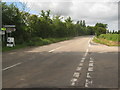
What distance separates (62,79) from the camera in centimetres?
698

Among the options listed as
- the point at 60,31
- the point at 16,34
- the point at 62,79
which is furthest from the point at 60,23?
the point at 62,79

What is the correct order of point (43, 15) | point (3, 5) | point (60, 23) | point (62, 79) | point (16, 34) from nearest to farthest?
point (62, 79) < point (3, 5) < point (16, 34) < point (43, 15) < point (60, 23)

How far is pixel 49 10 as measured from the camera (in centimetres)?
5316

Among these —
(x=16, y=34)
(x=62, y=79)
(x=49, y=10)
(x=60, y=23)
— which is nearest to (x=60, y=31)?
(x=60, y=23)

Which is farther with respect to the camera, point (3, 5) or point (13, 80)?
point (3, 5)

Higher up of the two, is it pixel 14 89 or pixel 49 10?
pixel 49 10

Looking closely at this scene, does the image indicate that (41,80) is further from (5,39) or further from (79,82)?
(5,39)

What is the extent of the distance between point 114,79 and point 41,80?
2852 millimetres

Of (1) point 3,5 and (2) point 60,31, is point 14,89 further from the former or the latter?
(2) point 60,31

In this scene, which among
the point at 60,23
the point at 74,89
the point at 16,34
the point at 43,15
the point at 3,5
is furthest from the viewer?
the point at 60,23

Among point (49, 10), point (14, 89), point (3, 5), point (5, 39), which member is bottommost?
point (14, 89)

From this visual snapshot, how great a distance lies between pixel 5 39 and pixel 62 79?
2023cm

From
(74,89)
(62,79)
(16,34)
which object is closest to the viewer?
(74,89)

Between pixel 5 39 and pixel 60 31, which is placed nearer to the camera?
pixel 5 39
